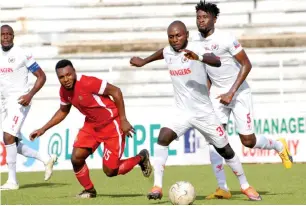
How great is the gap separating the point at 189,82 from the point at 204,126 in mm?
577

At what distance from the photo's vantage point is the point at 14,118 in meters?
14.1

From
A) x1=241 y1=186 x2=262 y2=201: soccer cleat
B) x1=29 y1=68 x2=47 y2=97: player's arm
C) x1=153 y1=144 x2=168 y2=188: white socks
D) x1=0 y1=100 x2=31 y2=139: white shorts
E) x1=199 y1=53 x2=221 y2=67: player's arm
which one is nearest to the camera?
x1=199 y1=53 x2=221 y2=67: player's arm

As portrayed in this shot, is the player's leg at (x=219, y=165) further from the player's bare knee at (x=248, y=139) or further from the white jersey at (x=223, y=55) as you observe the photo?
the player's bare knee at (x=248, y=139)

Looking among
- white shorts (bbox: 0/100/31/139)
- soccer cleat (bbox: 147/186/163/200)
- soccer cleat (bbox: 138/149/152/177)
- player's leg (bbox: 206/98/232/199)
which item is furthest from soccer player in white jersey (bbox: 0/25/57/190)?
soccer cleat (bbox: 147/186/163/200)

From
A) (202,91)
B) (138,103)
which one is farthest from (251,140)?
(138,103)

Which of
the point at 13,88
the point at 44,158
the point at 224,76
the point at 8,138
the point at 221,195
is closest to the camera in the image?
the point at 221,195

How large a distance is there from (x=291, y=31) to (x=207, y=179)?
31.8 ft

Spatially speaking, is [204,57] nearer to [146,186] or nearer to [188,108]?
[188,108]

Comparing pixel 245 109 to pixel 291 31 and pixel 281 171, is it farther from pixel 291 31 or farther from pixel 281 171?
pixel 291 31

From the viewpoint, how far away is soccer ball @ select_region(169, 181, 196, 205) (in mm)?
10242

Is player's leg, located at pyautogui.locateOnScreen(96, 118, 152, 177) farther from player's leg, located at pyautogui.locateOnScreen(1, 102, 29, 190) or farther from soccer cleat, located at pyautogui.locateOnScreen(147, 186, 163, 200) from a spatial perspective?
A: player's leg, located at pyautogui.locateOnScreen(1, 102, 29, 190)

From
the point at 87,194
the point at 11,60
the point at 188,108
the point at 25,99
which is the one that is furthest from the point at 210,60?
the point at 11,60

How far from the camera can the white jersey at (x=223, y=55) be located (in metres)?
11.5

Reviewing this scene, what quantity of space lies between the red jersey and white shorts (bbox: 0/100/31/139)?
2.66 meters
